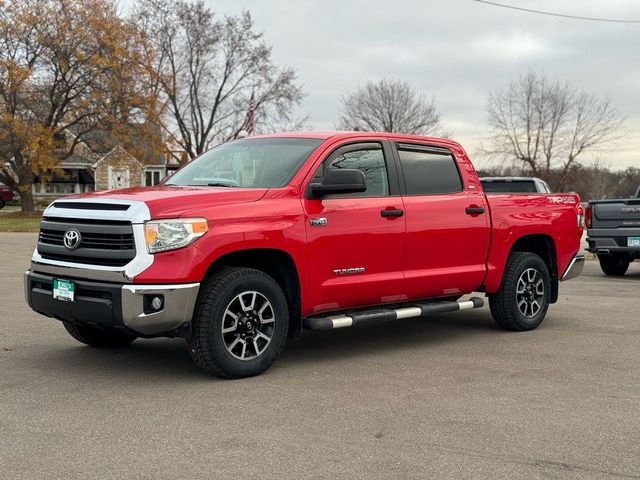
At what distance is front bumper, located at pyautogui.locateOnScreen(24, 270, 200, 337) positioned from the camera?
542 centimetres

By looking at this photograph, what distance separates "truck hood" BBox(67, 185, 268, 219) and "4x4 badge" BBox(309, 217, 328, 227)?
0.46m

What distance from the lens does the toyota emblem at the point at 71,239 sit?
5.78m

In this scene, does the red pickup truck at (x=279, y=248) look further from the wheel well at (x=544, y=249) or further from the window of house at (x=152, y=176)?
the window of house at (x=152, y=176)

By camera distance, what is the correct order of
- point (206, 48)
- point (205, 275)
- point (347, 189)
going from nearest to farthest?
point (205, 275)
point (347, 189)
point (206, 48)

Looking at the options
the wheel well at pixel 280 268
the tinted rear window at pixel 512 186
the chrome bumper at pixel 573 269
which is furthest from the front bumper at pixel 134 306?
the tinted rear window at pixel 512 186

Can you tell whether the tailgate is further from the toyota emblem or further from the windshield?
the toyota emblem

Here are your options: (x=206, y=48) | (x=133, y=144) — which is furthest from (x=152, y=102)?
(x=206, y=48)

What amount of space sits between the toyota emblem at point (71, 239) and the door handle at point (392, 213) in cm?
253

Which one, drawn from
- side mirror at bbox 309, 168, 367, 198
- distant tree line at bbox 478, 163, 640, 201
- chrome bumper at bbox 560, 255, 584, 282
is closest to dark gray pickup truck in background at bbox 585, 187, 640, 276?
chrome bumper at bbox 560, 255, 584, 282

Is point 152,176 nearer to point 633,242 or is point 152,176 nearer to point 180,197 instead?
point 633,242

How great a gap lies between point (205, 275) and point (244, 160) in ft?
4.66

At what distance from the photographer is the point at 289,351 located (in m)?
7.10

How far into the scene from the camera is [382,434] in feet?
15.0

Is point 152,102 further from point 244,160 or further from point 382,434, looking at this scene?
point 382,434
